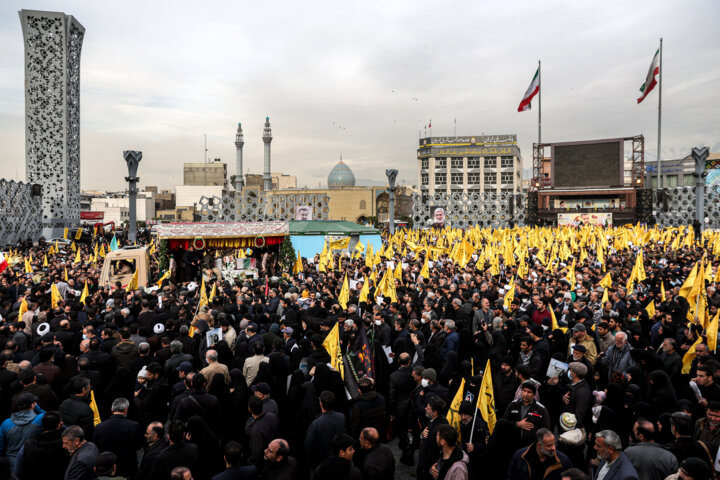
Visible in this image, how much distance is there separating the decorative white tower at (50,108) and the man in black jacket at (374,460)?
5545 cm

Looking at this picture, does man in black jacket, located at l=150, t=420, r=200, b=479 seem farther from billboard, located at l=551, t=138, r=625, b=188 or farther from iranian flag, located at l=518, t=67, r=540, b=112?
billboard, located at l=551, t=138, r=625, b=188

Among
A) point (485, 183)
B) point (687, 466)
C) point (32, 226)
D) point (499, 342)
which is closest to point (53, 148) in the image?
point (32, 226)

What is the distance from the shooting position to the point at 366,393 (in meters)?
5.86

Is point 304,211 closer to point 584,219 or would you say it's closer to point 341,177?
point 584,219

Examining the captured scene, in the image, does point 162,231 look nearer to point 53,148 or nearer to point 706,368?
point 706,368

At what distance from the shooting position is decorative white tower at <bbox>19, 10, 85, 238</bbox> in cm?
4912

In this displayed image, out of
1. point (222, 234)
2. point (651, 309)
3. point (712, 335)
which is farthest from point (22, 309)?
point (651, 309)

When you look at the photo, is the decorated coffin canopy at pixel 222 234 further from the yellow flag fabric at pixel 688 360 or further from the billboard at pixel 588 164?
the billboard at pixel 588 164

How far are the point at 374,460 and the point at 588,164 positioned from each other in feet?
186

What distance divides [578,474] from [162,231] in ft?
59.3

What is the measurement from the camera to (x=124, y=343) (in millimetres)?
7590

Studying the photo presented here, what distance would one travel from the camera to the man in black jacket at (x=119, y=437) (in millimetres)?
5148

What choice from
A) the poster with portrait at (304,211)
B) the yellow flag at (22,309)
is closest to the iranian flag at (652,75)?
the poster with portrait at (304,211)

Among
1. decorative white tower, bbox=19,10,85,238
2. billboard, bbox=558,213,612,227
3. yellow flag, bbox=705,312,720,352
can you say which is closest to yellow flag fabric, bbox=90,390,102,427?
yellow flag, bbox=705,312,720,352
